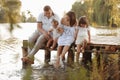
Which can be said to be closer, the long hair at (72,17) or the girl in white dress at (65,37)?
the long hair at (72,17)

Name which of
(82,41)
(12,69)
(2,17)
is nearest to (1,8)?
(2,17)

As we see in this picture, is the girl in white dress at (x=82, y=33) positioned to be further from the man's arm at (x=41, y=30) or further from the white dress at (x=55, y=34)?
the man's arm at (x=41, y=30)

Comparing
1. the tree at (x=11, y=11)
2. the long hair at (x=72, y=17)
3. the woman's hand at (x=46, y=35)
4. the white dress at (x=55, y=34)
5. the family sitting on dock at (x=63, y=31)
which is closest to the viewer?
the tree at (x=11, y=11)

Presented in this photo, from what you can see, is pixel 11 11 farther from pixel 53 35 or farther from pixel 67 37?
pixel 53 35

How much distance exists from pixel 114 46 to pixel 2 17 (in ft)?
18.4

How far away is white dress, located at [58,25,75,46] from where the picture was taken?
7.38 meters

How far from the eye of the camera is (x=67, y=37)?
7.42 meters

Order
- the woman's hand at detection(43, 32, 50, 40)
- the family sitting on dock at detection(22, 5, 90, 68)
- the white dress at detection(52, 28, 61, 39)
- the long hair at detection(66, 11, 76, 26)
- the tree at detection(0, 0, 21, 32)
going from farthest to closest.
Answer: the woman's hand at detection(43, 32, 50, 40), the white dress at detection(52, 28, 61, 39), the family sitting on dock at detection(22, 5, 90, 68), the long hair at detection(66, 11, 76, 26), the tree at detection(0, 0, 21, 32)

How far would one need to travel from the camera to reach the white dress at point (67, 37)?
7.38 meters

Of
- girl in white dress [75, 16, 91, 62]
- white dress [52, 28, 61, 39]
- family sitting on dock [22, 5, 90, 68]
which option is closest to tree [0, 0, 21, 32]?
family sitting on dock [22, 5, 90, 68]

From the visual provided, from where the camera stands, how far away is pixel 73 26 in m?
7.39

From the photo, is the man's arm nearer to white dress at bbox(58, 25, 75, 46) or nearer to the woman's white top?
white dress at bbox(58, 25, 75, 46)

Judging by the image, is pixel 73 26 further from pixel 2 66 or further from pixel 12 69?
pixel 2 66

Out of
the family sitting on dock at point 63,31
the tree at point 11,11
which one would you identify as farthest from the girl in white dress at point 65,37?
the tree at point 11,11
